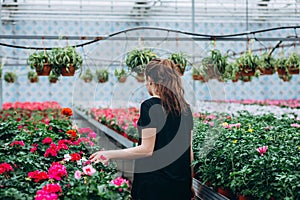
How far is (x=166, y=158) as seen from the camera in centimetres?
301

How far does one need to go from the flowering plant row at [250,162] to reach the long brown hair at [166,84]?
0.62 metres

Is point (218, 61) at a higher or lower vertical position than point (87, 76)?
higher

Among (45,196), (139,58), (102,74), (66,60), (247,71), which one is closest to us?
(45,196)

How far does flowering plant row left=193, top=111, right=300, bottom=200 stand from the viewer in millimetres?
2883

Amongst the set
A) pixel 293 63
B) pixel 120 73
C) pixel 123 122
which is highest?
pixel 293 63

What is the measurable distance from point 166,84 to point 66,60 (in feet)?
10.3

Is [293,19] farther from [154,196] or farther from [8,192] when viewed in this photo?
[8,192]

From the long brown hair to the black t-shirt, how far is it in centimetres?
4

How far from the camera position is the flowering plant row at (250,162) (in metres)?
2.88

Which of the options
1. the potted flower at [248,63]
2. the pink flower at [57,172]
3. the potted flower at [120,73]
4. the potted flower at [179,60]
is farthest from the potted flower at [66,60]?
the pink flower at [57,172]

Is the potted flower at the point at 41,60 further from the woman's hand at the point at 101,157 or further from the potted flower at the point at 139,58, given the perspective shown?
the woman's hand at the point at 101,157

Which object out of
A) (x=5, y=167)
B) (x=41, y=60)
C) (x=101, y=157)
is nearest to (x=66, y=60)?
(x=41, y=60)

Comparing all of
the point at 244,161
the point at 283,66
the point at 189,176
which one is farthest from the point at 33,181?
the point at 283,66

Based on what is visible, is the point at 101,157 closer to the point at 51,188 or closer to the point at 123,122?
the point at 51,188
